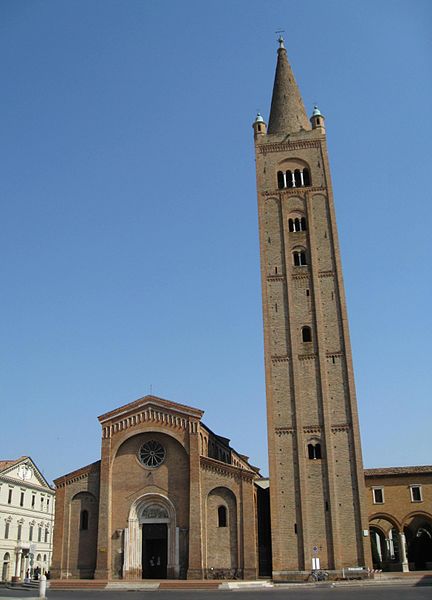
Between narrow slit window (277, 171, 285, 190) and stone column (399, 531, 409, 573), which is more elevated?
narrow slit window (277, 171, 285, 190)

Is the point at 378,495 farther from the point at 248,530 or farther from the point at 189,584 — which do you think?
the point at 189,584

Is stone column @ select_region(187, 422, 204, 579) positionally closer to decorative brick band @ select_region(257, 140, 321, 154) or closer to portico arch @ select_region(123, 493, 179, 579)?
portico arch @ select_region(123, 493, 179, 579)

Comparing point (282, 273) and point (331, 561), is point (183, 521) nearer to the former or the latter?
point (331, 561)

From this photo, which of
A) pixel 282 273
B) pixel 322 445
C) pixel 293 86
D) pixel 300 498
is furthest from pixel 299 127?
pixel 300 498

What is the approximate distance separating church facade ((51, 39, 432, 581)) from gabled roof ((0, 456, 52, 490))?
12.1 meters

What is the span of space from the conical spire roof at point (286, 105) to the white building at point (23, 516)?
34407 mm

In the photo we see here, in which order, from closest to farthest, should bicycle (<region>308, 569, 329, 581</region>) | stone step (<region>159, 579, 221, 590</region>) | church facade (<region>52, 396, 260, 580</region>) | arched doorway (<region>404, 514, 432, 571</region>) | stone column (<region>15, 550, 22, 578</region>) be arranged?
stone step (<region>159, 579, 221, 590</region>)
bicycle (<region>308, 569, 329, 581</region>)
church facade (<region>52, 396, 260, 580</region>)
arched doorway (<region>404, 514, 432, 571</region>)
stone column (<region>15, 550, 22, 578</region>)

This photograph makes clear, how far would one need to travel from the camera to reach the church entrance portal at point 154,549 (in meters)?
38.4

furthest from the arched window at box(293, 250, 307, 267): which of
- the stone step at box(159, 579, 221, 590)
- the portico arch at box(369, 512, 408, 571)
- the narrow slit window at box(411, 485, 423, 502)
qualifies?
the stone step at box(159, 579, 221, 590)

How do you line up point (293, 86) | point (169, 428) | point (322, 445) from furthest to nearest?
1. point (293, 86)
2. point (169, 428)
3. point (322, 445)

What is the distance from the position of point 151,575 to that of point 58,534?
633 cm

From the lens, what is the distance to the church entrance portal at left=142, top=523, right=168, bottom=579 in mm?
38375

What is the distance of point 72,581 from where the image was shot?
35.4 meters

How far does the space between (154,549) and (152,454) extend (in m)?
5.71
